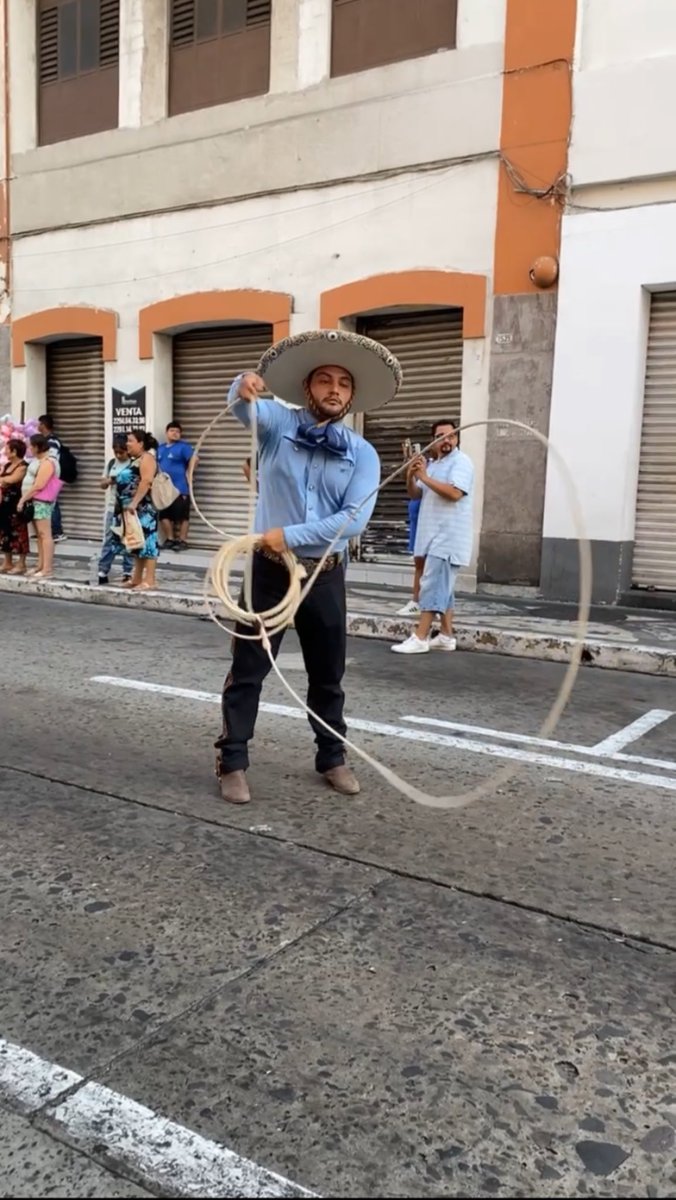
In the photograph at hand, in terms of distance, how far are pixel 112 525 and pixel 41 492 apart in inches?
42.1

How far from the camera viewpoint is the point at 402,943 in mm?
3125

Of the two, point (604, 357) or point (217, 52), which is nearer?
point (604, 357)

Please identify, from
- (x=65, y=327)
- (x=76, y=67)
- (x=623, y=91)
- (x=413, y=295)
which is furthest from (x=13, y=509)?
(x=623, y=91)

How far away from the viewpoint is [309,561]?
14.1 ft

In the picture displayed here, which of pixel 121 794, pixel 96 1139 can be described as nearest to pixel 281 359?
pixel 121 794

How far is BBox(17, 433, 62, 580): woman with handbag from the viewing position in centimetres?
1162

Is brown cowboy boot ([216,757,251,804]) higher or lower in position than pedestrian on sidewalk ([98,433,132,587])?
lower

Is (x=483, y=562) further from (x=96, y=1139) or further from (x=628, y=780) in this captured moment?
(x=96, y=1139)

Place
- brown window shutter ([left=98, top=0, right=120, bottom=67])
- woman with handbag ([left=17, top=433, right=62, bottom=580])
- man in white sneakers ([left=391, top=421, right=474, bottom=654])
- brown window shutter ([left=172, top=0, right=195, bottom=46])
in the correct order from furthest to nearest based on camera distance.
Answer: brown window shutter ([left=98, top=0, right=120, bottom=67]) < brown window shutter ([left=172, top=0, right=195, bottom=46]) < woman with handbag ([left=17, top=433, right=62, bottom=580]) < man in white sneakers ([left=391, top=421, right=474, bottom=654])

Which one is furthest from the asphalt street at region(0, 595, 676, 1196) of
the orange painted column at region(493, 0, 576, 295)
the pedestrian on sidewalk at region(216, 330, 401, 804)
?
the orange painted column at region(493, 0, 576, 295)

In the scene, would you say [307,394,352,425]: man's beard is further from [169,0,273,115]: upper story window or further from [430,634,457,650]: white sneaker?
[169,0,273,115]: upper story window

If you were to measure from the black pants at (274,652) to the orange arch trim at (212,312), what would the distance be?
28.8 ft

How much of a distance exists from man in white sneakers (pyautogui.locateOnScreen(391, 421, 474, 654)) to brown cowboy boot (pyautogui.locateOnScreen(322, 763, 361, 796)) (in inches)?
139

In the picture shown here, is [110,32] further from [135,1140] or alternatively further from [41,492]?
[135,1140]
